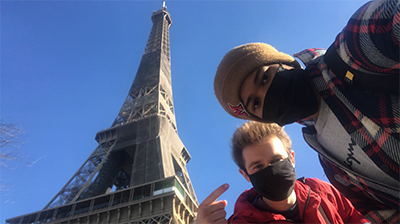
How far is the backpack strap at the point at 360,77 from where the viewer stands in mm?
1244

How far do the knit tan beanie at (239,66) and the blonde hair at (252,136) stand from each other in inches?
10.5

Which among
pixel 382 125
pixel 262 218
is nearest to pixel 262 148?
pixel 262 218

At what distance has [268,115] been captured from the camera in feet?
7.12

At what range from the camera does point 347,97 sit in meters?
1.49

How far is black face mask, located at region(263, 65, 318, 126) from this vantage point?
6.15ft

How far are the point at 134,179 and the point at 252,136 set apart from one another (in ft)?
64.0

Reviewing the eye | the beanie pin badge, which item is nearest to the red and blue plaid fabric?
the beanie pin badge

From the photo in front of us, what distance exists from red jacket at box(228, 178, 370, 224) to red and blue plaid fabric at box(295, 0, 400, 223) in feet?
1.50

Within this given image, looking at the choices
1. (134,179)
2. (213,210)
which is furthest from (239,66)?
(134,179)

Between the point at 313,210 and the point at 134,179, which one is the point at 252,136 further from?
the point at 134,179

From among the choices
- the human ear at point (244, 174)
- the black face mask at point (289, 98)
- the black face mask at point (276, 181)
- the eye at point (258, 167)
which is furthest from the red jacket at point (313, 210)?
the black face mask at point (289, 98)

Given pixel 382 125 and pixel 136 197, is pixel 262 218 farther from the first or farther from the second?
pixel 136 197

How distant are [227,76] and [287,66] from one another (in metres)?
0.55

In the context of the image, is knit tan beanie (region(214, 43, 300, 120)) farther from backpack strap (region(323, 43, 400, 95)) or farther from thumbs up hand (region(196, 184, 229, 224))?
thumbs up hand (region(196, 184, 229, 224))
